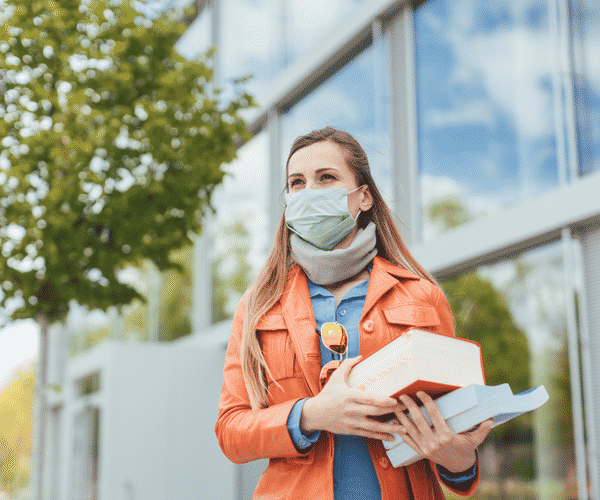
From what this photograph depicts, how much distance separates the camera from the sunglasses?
1759 mm

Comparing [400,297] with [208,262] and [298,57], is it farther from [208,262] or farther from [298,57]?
[208,262]

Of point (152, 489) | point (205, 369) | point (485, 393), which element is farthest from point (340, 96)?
point (485, 393)

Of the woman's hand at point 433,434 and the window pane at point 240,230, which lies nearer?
the woman's hand at point 433,434

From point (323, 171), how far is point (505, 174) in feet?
14.7

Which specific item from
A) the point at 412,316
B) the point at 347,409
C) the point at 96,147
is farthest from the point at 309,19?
the point at 347,409

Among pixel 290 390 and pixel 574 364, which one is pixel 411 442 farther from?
pixel 574 364

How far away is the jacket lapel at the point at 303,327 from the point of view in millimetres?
1786

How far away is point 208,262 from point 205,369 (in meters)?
2.51

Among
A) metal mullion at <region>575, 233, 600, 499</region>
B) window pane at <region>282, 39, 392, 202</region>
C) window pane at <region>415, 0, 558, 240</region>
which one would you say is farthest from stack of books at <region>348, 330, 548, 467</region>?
window pane at <region>282, 39, 392, 202</region>

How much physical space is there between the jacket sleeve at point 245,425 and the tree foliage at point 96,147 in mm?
3896

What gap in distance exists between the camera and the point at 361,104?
8.39 meters

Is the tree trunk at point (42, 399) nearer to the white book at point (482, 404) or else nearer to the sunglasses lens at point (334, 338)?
the sunglasses lens at point (334, 338)

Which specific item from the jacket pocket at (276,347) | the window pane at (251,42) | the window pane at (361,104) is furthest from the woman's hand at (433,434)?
the window pane at (251,42)

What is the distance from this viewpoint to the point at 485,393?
142 cm
